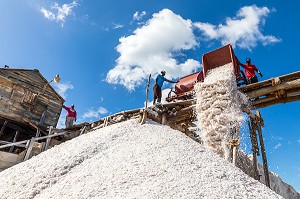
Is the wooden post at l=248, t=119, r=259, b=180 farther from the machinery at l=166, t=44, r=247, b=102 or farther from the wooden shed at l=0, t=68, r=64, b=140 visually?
the wooden shed at l=0, t=68, r=64, b=140

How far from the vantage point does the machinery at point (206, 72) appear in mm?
10516

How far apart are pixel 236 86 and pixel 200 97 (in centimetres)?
140

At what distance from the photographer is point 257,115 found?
403 inches

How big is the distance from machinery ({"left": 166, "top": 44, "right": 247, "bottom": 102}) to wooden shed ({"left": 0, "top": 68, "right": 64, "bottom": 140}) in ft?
33.7

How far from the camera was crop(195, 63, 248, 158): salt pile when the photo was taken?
859 cm

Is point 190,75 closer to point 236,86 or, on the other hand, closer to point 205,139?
point 236,86

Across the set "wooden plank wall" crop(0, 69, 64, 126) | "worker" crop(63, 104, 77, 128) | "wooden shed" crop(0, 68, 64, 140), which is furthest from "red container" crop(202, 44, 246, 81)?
"wooden plank wall" crop(0, 69, 64, 126)

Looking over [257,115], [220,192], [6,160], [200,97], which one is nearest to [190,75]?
[200,97]

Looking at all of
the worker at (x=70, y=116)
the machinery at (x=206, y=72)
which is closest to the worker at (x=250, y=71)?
the machinery at (x=206, y=72)

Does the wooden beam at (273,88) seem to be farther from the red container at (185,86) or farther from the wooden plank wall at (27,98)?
the wooden plank wall at (27,98)

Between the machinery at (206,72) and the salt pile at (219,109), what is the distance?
0.58m

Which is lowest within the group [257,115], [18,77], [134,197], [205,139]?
[134,197]

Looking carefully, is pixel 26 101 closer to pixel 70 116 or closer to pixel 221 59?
pixel 70 116

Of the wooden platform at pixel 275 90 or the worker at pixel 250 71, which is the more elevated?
the worker at pixel 250 71
